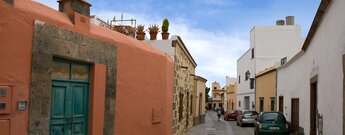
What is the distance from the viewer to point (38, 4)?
6.67 m

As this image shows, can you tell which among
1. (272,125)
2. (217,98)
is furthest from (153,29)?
(217,98)

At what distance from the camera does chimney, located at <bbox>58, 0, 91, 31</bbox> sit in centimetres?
726

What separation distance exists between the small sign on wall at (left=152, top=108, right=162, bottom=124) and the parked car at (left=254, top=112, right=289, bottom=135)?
8284 mm

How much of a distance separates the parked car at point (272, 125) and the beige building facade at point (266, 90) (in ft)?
18.4

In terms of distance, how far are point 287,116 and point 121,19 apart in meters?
10.3

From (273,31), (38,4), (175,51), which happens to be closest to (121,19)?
(175,51)

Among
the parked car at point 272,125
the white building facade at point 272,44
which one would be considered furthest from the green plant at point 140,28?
the white building facade at point 272,44

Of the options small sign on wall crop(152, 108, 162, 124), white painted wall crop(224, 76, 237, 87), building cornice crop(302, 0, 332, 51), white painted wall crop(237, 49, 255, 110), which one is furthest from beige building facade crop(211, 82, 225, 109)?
small sign on wall crop(152, 108, 162, 124)

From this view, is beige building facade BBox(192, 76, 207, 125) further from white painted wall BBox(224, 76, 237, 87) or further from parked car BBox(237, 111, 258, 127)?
white painted wall BBox(224, 76, 237, 87)

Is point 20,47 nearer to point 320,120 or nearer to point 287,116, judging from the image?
point 320,120

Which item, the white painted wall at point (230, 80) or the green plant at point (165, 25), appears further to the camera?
the white painted wall at point (230, 80)

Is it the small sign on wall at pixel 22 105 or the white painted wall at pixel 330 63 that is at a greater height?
the white painted wall at pixel 330 63

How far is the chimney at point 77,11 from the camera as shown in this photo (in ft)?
23.8

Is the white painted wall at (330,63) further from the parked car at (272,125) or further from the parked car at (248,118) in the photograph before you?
the parked car at (248,118)
